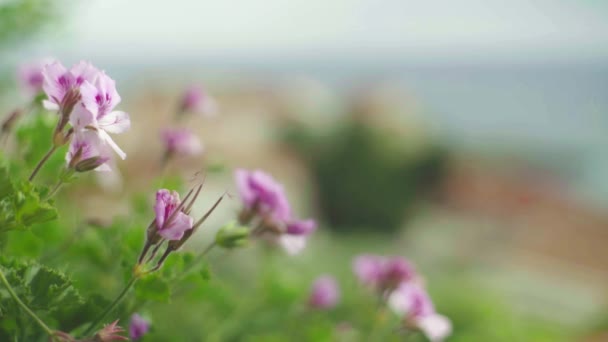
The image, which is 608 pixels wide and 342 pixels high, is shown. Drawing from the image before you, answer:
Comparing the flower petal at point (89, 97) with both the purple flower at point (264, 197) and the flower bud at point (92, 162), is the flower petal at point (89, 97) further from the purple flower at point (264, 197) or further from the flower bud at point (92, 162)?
the purple flower at point (264, 197)

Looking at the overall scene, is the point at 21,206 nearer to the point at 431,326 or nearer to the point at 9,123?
the point at 9,123

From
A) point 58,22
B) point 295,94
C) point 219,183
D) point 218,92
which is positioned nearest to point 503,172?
point 295,94

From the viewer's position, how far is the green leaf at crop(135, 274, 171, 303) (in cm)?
35

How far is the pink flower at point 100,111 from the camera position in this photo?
0.32 metres

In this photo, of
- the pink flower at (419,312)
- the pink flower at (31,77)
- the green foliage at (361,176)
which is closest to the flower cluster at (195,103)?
the pink flower at (31,77)

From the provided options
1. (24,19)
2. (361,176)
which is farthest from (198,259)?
(361,176)

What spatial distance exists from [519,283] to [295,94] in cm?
246

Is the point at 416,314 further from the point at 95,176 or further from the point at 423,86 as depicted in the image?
the point at 423,86

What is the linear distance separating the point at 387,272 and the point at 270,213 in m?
0.16

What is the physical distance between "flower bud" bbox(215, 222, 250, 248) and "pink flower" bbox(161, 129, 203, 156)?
194 mm

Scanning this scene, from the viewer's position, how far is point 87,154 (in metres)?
A: 0.34

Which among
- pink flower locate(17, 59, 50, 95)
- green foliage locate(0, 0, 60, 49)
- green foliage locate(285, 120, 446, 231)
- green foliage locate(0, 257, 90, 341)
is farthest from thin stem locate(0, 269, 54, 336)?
green foliage locate(285, 120, 446, 231)

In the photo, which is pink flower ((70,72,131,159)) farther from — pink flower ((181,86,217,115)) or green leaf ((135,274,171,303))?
pink flower ((181,86,217,115))

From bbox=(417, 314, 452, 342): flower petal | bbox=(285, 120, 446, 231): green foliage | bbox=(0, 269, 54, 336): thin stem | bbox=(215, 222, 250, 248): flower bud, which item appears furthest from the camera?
bbox=(285, 120, 446, 231): green foliage
